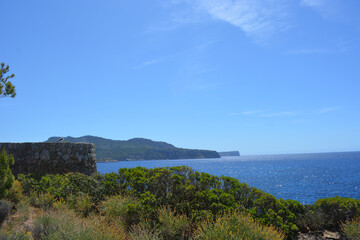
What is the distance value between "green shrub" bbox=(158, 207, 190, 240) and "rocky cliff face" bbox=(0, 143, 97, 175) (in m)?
8.46

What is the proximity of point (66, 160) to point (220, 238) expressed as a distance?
425 inches

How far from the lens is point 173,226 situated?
6.25 metres

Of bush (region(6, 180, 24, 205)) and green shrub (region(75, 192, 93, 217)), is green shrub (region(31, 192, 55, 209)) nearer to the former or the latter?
bush (region(6, 180, 24, 205))

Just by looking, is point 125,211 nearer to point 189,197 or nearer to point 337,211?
point 189,197

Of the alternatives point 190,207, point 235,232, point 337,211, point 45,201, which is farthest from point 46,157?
point 337,211

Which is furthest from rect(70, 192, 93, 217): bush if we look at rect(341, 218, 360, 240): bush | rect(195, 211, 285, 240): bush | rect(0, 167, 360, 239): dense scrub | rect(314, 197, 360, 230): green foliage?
rect(341, 218, 360, 240): bush

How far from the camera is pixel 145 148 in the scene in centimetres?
17475

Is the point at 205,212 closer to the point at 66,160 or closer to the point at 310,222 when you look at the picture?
the point at 310,222

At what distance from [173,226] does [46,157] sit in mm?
9539

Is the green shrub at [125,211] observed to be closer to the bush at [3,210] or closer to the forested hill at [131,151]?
the bush at [3,210]

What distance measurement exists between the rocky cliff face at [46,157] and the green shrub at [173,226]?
8459 millimetres

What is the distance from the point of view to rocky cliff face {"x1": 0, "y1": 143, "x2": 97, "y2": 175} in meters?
13.0

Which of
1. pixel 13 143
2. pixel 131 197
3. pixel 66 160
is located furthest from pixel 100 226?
pixel 13 143

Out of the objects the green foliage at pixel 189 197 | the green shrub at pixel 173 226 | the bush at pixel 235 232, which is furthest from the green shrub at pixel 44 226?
the bush at pixel 235 232
